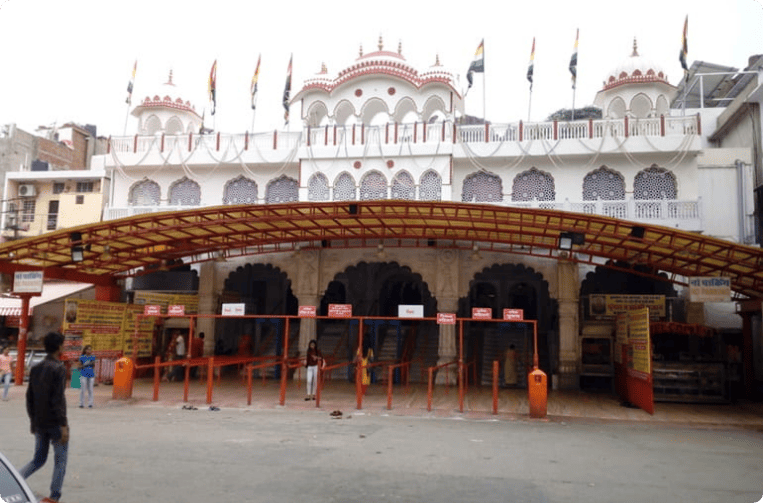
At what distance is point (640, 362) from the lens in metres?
A: 14.4

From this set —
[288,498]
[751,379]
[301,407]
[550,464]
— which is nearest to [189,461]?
[288,498]

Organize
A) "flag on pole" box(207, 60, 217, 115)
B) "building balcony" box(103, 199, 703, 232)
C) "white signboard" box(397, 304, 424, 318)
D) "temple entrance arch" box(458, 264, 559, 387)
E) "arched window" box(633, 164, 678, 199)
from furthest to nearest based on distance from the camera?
"flag on pole" box(207, 60, 217, 115), "arched window" box(633, 164, 678, 199), "temple entrance arch" box(458, 264, 559, 387), "building balcony" box(103, 199, 703, 232), "white signboard" box(397, 304, 424, 318)

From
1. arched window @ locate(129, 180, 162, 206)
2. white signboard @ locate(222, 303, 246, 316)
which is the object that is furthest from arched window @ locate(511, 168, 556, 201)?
arched window @ locate(129, 180, 162, 206)

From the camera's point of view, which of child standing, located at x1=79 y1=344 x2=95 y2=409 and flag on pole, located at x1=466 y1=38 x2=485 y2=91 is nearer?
child standing, located at x1=79 y1=344 x2=95 y2=409

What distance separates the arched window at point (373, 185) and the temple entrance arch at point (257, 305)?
14.6ft

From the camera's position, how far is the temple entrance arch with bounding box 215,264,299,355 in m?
24.5

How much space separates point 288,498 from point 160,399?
31.1 feet

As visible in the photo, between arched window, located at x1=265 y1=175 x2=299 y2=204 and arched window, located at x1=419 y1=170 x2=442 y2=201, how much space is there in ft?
16.3

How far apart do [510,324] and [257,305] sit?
10484 millimetres

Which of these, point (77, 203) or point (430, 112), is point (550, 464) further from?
point (77, 203)

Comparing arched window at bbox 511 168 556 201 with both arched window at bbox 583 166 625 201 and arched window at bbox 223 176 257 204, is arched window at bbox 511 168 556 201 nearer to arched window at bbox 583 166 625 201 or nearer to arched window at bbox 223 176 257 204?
arched window at bbox 583 166 625 201

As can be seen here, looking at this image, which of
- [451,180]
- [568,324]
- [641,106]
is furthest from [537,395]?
[641,106]

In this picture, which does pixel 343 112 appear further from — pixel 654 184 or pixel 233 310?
pixel 233 310

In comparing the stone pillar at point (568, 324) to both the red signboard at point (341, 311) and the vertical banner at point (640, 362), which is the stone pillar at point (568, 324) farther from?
the red signboard at point (341, 311)
